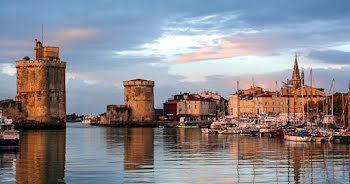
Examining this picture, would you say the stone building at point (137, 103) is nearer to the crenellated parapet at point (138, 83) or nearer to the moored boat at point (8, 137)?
the crenellated parapet at point (138, 83)

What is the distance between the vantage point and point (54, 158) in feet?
79.8

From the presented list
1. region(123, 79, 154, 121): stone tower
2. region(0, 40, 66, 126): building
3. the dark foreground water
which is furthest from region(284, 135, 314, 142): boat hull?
region(123, 79, 154, 121): stone tower

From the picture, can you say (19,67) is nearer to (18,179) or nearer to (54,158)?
(54,158)

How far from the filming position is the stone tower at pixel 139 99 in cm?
8569

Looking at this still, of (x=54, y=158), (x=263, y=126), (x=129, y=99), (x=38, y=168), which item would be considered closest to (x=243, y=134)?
(x=263, y=126)

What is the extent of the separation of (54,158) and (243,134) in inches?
1010

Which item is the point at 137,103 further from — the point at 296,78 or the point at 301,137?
the point at 301,137

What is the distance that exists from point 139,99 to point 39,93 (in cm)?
2110

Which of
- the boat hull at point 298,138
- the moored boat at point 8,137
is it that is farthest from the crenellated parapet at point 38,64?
the moored boat at point 8,137

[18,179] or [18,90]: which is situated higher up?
[18,90]

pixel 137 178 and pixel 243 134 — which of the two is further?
pixel 243 134

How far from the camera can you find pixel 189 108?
99750 millimetres

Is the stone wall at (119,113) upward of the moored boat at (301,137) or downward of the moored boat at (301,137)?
upward

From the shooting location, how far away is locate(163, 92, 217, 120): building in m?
99.4
